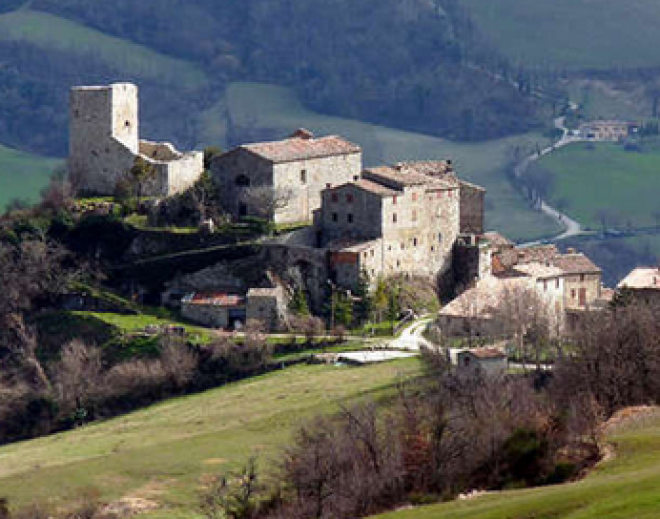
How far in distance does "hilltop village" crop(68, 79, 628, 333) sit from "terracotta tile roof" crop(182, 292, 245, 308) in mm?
45

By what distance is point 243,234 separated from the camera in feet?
322

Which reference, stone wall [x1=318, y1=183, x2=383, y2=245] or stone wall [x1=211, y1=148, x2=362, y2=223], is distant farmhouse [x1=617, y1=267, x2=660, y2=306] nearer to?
stone wall [x1=318, y1=183, x2=383, y2=245]

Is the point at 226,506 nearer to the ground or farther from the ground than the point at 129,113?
nearer to the ground

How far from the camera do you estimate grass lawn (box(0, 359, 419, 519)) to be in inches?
2766

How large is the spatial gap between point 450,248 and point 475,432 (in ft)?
127

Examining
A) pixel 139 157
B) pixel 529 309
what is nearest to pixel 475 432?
pixel 529 309

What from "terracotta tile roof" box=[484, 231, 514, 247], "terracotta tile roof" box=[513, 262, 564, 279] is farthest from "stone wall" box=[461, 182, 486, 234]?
"terracotta tile roof" box=[513, 262, 564, 279]

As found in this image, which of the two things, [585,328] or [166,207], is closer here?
[585,328]

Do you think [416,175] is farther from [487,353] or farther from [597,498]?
[597,498]

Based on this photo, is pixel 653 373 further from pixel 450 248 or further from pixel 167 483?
pixel 450 248

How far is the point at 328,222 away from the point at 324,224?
0.28 m

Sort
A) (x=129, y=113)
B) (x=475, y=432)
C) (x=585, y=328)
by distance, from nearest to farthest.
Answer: (x=475, y=432) < (x=585, y=328) < (x=129, y=113)

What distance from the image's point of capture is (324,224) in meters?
97.4

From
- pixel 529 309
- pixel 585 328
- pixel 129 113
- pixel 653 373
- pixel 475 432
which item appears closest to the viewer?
pixel 475 432
